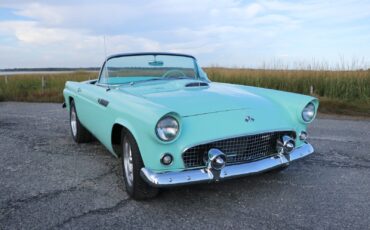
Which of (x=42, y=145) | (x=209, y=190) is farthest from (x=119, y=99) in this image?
(x=42, y=145)

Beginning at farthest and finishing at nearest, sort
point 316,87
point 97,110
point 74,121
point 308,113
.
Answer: point 316,87 < point 74,121 < point 97,110 < point 308,113

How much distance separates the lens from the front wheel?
3.19 m

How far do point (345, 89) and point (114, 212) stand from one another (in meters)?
9.75

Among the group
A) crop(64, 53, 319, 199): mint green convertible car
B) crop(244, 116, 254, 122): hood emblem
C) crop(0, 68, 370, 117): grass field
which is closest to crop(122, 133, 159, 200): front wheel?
crop(64, 53, 319, 199): mint green convertible car

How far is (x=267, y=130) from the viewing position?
330 cm

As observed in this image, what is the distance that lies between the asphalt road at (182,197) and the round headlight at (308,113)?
0.64m

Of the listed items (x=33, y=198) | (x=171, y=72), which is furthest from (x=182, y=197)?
(x=171, y=72)

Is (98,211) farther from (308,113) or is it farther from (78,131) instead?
(78,131)

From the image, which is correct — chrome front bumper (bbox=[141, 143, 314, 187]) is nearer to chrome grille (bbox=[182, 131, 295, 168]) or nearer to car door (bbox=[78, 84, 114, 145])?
chrome grille (bbox=[182, 131, 295, 168])

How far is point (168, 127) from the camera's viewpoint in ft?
9.83

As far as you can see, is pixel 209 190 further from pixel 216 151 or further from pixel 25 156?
pixel 25 156

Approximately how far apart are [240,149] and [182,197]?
677 mm

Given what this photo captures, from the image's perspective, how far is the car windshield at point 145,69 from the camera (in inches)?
186

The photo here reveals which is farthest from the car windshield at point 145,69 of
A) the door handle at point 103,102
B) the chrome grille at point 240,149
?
the chrome grille at point 240,149
